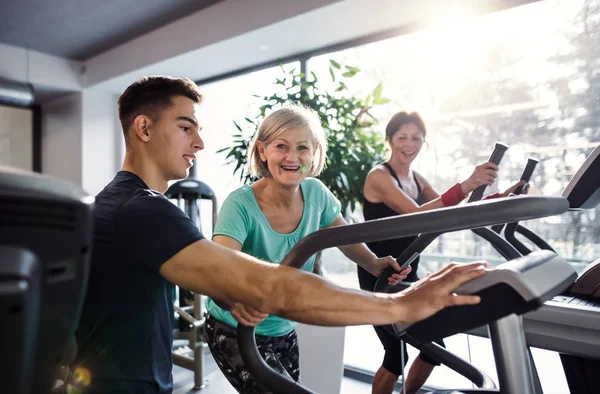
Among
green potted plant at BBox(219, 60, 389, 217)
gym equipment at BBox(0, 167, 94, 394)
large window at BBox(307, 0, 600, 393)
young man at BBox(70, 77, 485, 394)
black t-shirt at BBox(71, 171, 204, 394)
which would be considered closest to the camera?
gym equipment at BBox(0, 167, 94, 394)

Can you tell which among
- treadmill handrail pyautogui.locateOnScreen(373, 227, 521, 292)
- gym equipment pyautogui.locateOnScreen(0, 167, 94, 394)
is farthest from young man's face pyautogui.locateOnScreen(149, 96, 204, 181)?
gym equipment pyautogui.locateOnScreen(0, 167, 94, 394)

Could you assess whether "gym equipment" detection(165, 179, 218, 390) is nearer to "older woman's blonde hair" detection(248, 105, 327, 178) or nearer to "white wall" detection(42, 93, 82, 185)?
"older woman's blonde hair" detection(248, 105, 327, 178)

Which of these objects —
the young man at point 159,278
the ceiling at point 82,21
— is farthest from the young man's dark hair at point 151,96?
the ceiling at point 82,21

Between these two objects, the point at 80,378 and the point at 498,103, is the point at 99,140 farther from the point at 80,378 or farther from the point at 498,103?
the point at 80,378

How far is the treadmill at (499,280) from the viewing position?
25.9 inches

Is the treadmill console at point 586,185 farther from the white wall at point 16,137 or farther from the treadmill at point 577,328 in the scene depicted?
the white wall at point 16,137

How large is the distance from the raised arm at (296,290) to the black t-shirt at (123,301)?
83 millimetres

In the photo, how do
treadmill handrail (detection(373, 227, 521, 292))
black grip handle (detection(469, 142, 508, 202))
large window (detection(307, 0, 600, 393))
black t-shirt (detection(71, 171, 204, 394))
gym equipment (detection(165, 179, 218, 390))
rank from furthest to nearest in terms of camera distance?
gym equipment (detection(165, 179, 218, 390))
large window (detection(307, 0, 600, 393))
black grip handle (detection(469, 142, 508, 202))
treadmill handrail (detection(373, 227, 521, 292))
black t-shirt (detection(71, 171, 204, 394))

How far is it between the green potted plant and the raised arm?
1.96 metres

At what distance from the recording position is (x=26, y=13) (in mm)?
3820

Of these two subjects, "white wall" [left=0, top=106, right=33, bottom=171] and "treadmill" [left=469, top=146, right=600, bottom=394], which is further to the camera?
"white wall" [left=0, top=106, right=33, bottom=171]

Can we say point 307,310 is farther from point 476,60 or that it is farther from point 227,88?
point 227,88

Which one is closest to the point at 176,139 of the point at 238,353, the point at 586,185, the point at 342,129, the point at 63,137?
the point at 238,353

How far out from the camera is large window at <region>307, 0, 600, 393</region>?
2562 millimetres
